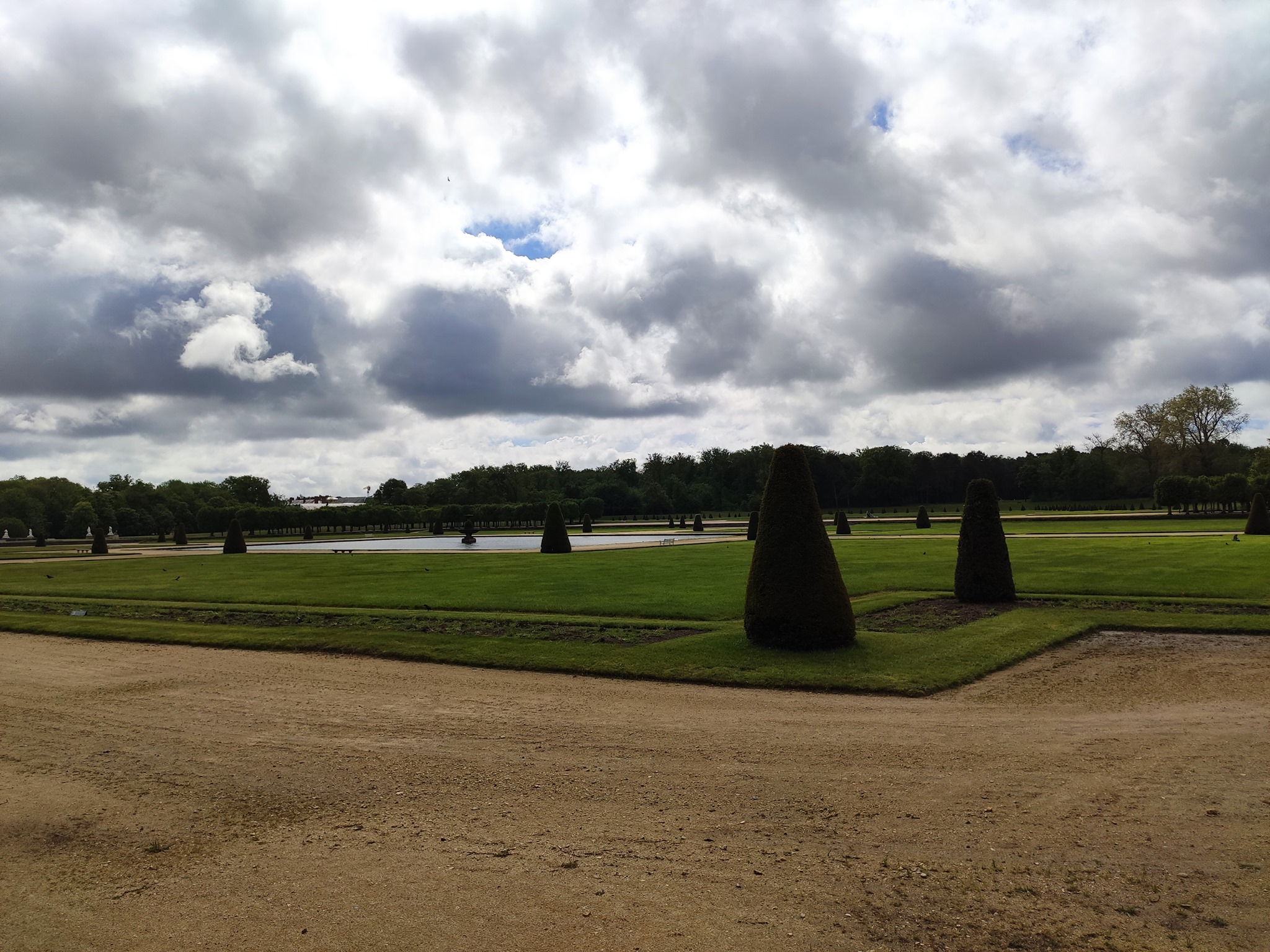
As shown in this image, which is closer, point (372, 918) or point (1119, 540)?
point (372, 918)

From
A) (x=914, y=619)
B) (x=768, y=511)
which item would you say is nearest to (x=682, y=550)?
(x=914, y=619)

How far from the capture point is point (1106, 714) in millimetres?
9383

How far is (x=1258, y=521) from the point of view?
40.6 m

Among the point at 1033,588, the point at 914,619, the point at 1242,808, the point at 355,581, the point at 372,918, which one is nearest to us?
the point at 372,918

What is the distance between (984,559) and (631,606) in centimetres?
855

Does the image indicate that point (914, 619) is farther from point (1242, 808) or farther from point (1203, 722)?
point (1242, 808)

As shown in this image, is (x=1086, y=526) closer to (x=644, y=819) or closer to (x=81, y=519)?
(x=644, y=819)

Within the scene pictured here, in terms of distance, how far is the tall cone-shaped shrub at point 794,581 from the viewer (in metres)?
13.2

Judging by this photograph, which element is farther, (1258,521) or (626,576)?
(1258,521)

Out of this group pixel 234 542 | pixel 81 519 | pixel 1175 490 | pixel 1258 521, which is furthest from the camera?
pixel 81 519

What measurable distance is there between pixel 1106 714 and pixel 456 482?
11983 cm

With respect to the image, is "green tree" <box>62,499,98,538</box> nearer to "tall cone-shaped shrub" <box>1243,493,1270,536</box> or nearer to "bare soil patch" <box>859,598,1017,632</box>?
"bare soil patch" <box>859,598,1017,632</box>

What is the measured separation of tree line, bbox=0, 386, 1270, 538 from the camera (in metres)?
86.2

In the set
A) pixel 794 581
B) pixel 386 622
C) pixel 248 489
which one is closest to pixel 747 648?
pixel 794 581
